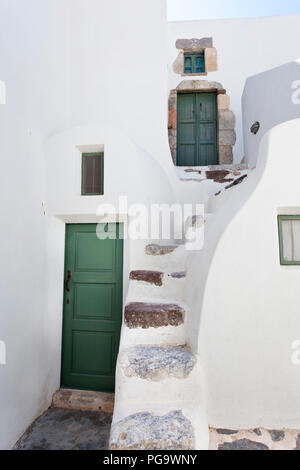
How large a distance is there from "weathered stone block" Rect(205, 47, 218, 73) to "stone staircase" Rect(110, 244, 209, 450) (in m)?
5.09

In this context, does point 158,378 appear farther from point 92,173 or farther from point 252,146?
point 252,146

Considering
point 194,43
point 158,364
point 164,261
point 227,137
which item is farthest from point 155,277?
point 194,43

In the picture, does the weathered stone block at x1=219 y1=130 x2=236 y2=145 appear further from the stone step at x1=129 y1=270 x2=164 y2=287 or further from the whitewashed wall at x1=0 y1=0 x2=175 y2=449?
the stone step at x1=129 y1=270 x2=164 y2=287

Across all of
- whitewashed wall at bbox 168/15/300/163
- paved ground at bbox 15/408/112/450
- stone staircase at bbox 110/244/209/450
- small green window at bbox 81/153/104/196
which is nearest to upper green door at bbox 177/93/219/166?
whitewashed wall at bbox 168/15/300/163

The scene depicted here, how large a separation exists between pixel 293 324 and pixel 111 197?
6.00ft

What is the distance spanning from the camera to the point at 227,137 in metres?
5.21

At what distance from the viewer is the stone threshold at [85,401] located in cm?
261

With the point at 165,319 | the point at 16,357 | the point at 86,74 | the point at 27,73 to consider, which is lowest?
the point at 16,357

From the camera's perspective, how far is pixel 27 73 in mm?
2406

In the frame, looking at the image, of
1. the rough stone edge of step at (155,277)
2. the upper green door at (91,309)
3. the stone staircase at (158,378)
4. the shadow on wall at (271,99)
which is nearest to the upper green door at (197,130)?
the shadow on wall at (271,99)

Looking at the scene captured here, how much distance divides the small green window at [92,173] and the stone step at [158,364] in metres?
1.73

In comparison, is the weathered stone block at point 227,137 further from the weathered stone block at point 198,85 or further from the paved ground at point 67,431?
the paved ground at point 67,431
